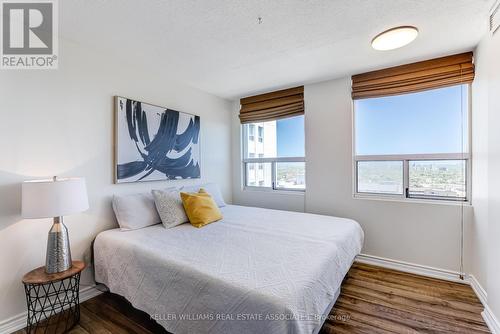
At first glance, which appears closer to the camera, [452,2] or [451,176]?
[452,2]

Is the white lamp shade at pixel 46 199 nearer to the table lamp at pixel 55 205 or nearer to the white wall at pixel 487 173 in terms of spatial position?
the table lamp at pixel 55 205

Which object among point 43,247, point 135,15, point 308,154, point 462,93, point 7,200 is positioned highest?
point 135,15

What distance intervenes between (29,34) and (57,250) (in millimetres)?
1767

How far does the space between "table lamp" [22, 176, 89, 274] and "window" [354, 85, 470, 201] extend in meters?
3.03

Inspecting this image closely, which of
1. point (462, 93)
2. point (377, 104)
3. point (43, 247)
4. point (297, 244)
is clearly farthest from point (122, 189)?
point (462, 93)

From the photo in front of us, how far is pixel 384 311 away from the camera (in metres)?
1.89

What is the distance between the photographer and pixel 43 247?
189cm

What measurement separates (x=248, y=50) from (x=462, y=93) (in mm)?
2321

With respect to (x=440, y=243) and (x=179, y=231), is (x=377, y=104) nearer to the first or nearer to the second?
(x=440, y=243)

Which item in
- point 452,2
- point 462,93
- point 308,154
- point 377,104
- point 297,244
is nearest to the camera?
point 452,2

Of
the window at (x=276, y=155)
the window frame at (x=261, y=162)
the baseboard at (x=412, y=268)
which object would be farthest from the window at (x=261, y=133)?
the baseboard at (x=412, y=268)

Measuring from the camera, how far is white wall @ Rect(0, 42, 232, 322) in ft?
5.67

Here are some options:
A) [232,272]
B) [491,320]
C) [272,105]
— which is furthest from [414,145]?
[232,272]

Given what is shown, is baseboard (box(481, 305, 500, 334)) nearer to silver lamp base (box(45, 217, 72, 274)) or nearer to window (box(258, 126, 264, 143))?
window (box(258, 126, 264, 143))
